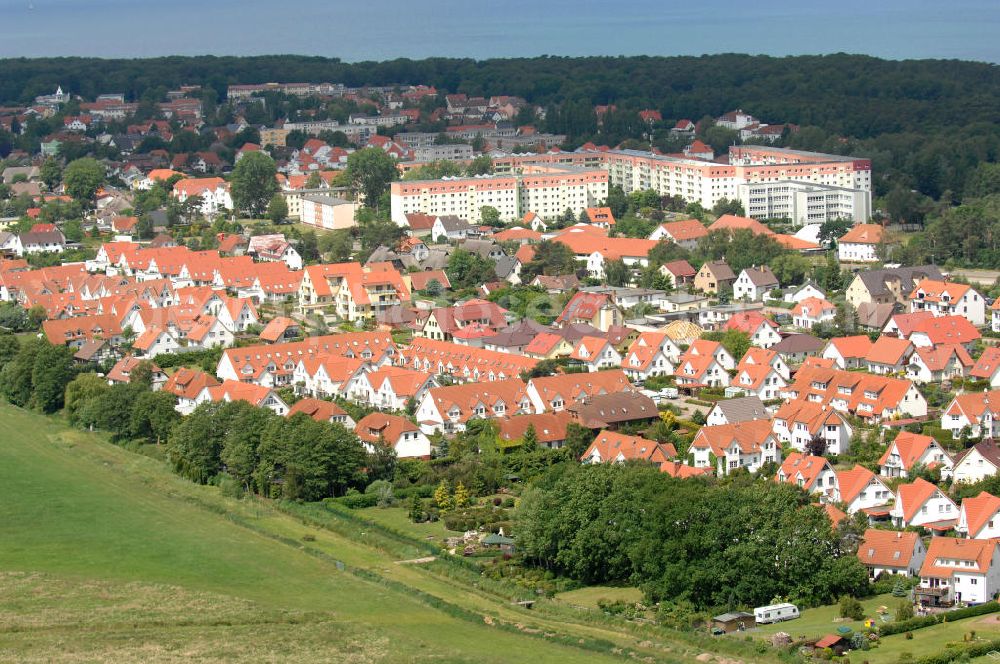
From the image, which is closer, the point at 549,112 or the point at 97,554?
the point at 97,554

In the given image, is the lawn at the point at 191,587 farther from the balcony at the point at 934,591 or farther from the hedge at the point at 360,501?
the balcony at the point at 934,591

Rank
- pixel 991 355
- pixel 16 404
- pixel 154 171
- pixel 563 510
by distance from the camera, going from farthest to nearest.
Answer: pixel 154 171 < pixel 16 404 < pixel 991 355 < pixel 563 510

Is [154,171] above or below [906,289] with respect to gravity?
above

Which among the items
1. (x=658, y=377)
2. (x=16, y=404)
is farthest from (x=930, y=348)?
(x=16, y=404)

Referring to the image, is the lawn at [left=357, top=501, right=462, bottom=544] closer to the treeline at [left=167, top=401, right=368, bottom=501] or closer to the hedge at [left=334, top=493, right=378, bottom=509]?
the hedge at [left=334, top=493, right=378, bottom=509]

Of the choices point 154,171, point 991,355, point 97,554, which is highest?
point 154,171

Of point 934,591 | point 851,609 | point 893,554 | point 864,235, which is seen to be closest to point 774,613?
point 851,609

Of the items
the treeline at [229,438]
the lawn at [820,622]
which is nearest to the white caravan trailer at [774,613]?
the lawn at [820,622]

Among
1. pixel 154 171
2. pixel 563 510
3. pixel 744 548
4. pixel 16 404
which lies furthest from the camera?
pixel 154 171

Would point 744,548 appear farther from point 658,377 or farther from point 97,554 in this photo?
point 658,377
